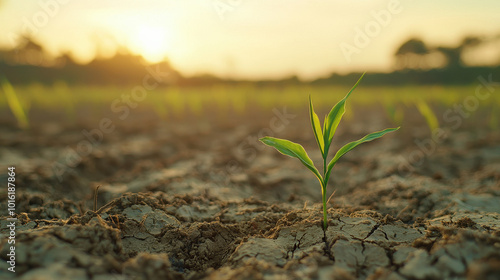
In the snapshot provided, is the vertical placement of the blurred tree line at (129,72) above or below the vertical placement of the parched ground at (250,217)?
above

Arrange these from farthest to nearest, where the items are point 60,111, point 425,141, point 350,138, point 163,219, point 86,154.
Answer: point 60,111 → point 350,138 → point 425,141 → point 86,154 → point 163,219

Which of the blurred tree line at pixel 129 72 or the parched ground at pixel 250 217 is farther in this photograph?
the blurred tree line at pixel 129 72

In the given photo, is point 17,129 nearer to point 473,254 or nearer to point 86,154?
point 86,154

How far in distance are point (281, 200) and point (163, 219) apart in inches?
41.4

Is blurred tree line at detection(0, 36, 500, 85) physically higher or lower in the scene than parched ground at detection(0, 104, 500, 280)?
higher

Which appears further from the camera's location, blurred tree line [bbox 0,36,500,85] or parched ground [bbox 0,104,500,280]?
blurred tree line [bbox 0,36,500,85]

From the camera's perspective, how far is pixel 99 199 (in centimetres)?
218

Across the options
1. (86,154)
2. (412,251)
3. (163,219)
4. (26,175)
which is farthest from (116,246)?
(86,154)

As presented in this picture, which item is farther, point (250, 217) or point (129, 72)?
point (129, 72)

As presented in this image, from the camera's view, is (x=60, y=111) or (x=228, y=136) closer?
(x=228, y=136)

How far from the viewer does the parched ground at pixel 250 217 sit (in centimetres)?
101

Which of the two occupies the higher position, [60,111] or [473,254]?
[60,111]

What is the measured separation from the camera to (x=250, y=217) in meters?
1.68

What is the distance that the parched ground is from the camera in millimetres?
1013
